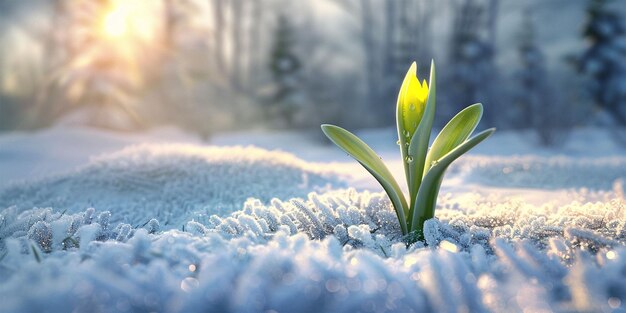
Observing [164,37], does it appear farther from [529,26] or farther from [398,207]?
[398,207]

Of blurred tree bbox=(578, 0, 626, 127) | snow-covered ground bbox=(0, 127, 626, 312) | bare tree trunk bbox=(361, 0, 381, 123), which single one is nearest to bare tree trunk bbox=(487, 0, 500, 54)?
blurred tree bbox=(578, 0, 626, 127)

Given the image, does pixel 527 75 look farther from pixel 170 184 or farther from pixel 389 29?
pixel 170 184

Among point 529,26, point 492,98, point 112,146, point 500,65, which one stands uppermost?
point 529,26

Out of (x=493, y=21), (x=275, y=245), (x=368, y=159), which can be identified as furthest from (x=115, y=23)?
(x=275, y=245)

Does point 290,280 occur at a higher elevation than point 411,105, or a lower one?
lower

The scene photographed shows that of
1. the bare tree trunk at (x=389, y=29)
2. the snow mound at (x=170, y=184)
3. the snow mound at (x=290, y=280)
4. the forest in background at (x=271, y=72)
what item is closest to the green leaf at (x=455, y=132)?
the snow mound at (x=290, y=280)

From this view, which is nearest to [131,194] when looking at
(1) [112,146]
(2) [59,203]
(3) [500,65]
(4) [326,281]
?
(2) [59,203]
